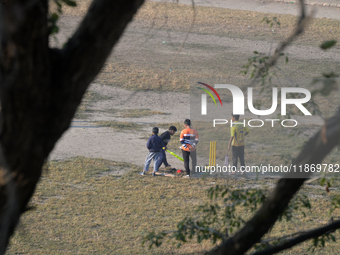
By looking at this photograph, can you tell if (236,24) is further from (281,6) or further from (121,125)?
(121,125)

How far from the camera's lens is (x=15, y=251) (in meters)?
7.69

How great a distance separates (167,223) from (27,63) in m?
7.53

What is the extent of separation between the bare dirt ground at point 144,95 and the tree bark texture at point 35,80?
1.16m

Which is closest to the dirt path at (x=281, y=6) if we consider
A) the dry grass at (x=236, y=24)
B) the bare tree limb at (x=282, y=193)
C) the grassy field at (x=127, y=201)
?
the dry grass at (x=236, y=24)

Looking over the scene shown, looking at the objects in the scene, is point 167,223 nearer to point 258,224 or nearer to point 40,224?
point 40,224

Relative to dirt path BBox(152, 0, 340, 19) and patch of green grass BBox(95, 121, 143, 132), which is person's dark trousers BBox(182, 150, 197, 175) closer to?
patch of green grass BBox(95, 121, 143, 132)

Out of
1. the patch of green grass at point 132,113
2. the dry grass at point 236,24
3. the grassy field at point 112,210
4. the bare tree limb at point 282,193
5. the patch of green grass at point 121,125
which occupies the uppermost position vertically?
the dry grass at point 236,24

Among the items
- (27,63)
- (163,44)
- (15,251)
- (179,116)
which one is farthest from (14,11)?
(163,44)

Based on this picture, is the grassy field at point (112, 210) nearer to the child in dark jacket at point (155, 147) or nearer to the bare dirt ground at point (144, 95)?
the child in dark jacket at point (155, 147)

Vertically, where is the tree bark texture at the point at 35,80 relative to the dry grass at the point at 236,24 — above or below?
below

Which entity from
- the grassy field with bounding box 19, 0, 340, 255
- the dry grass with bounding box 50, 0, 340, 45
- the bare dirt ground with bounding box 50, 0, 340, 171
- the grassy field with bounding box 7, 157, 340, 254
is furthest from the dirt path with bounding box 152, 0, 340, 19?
the grassy field with bounding box 7, 157, 340, 254

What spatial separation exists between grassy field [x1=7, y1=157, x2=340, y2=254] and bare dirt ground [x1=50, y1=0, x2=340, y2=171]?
116 centimetres

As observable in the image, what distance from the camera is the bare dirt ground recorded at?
13.1 m

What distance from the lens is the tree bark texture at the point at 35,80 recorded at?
158 centimetres
